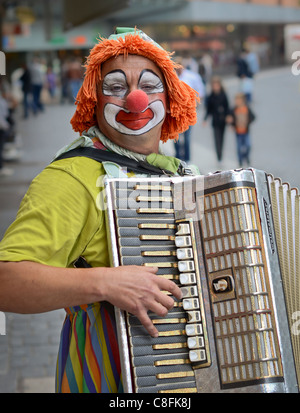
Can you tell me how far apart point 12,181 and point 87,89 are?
337 inches

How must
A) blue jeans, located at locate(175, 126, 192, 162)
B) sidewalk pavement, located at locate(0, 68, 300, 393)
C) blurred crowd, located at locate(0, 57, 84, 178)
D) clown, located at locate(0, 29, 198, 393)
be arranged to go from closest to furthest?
clown, located at locate(0, 29, 198, 393), sidewalk pavement, located at locate(0, 68, 300, 393), blue jeans, located at locate(175, 126, 192, 162), blurred crowd, located at locate(0, 57, 84, 178)

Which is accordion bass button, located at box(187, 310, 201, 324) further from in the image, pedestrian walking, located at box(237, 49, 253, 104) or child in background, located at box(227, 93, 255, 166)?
pedestrian walking, located at box(237, 49, 253, 104)

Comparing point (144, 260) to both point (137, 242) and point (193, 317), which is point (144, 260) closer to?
point (137, 242)

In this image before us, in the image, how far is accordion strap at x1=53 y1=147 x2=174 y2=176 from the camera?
199cm

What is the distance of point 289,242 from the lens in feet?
6.29

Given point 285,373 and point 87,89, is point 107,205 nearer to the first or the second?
point 87,89

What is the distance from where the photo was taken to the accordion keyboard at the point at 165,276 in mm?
1796

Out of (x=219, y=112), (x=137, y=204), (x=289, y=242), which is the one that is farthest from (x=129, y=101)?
(x=219, y=112)

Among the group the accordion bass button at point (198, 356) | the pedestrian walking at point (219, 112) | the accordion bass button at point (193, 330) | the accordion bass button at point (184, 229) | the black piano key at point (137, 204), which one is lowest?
the accordion bass button at point (198, 356)

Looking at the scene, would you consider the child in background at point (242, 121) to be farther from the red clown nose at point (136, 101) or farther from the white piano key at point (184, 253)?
the white piano key at point (184, 253)

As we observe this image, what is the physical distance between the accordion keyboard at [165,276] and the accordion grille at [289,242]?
257 mm

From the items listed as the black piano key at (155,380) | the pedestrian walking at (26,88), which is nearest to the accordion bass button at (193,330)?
the black piano key at (155,380)

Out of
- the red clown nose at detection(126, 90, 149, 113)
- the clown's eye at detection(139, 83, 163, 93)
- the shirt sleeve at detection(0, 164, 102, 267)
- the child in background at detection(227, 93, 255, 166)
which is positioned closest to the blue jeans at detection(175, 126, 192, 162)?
the child in background at detection(227, 93, 255, 166)

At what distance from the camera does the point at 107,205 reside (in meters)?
1.83
